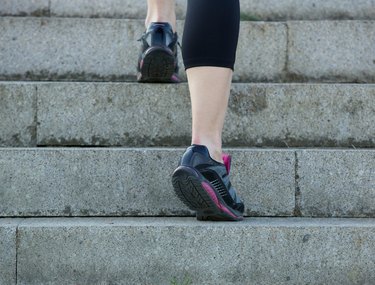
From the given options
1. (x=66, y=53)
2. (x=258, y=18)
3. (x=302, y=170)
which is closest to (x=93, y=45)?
(x=66, y=53)

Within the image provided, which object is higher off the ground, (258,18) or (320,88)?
(258,18)

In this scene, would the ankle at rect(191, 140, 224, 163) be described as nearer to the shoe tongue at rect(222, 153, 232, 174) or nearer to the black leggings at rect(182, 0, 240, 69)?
the shoe tongue at rect(222, 153, 232, 174)

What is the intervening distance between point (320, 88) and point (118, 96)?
0.85 m

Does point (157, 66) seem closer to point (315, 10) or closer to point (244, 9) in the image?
point (244, 9)

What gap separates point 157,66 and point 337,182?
886 millimetres

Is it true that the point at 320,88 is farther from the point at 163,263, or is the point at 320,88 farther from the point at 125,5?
the point at 125,5

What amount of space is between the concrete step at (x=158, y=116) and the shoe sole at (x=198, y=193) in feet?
2.27

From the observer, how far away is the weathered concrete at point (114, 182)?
3312 mm

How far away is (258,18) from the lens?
4.86 metres

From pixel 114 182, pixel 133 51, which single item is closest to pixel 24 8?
pixel 133 51

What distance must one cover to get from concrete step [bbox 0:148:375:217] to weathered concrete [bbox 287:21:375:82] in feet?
3.14

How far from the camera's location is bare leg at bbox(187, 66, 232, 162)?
2.87 meters

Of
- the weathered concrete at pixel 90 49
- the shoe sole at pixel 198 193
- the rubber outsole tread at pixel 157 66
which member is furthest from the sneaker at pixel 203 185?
the weathered concrete at pixel 90 49

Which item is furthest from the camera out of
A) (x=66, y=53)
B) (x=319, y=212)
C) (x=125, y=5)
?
(x=125, y=5)
